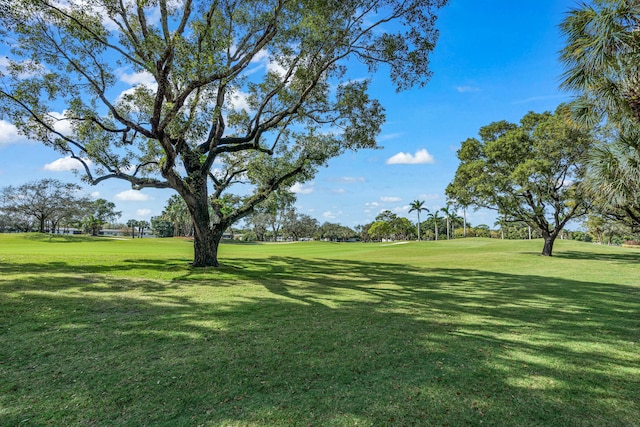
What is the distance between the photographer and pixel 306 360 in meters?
4.14

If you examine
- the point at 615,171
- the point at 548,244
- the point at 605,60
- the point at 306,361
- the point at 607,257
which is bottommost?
the point at 607,257

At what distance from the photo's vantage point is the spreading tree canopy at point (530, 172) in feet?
69.9

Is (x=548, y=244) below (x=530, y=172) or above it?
below

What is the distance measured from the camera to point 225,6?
10.8 meters

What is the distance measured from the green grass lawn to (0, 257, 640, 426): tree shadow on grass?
0.07 ft

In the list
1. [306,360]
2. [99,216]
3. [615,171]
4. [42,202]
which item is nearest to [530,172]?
[615,171]

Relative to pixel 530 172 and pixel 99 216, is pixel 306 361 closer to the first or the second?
pixel 530 172

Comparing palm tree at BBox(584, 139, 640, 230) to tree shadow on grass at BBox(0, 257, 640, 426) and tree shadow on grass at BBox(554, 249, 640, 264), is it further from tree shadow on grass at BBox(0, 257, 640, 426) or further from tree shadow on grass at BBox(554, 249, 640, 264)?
tree shadow on grass at BBox(554, 249, 640, 264)

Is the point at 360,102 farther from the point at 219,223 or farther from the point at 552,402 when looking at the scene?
the point at 552,402

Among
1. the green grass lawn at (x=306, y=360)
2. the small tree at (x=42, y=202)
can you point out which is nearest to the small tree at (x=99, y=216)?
the small tree at (x=42, y=202)

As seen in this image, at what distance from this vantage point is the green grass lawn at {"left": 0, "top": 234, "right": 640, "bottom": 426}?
2936 mm

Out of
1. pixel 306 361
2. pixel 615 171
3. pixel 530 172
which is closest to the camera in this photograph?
pixel 306 361

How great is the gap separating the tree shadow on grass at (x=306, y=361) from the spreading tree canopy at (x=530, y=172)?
1600 cm

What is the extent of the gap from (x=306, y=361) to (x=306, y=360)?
1.2 inches
